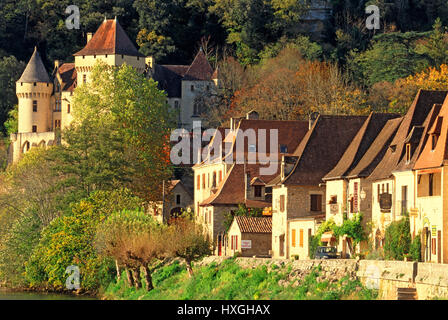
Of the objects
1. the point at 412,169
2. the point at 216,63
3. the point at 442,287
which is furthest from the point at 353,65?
the point at 442,287

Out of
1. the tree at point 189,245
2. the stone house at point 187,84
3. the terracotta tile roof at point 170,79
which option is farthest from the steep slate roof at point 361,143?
the terracotta tile roof at point 170,79

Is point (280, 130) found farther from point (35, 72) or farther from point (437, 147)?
point (35, 72)

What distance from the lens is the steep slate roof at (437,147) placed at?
5662 cm

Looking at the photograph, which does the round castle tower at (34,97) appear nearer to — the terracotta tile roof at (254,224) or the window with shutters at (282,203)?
the terracotta tile roof at (254,224)

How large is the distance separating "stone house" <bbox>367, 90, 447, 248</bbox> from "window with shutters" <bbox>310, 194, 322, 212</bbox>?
746 cm

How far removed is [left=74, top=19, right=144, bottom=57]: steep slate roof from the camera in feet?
455

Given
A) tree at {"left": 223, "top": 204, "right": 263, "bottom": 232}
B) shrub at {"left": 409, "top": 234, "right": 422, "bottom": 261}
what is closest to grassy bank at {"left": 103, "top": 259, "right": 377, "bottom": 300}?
shrub at {"left": 409, "top": 234, "right": 422, "bottom": 261}

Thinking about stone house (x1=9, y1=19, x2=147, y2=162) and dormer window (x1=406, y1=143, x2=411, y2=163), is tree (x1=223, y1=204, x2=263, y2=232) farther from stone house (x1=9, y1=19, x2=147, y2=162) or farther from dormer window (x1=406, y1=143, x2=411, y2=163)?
stone house (x1=9, y1=19, x2=147, y2=162)

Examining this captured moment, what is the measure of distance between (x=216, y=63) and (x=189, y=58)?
1005cm

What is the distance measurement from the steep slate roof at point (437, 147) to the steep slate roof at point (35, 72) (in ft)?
311

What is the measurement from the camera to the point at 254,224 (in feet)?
259

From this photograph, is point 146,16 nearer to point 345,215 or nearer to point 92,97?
point 92,97

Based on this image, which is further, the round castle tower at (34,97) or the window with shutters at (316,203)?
the round castle tower at (34,97)

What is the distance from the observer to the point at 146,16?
514 ft
